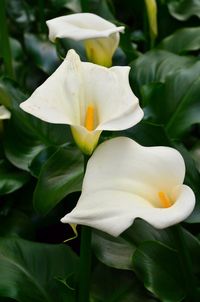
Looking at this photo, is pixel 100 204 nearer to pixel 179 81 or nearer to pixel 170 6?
pixel 179 81

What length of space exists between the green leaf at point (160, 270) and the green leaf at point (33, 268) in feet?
0.34

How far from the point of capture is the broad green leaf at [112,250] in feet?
2.74

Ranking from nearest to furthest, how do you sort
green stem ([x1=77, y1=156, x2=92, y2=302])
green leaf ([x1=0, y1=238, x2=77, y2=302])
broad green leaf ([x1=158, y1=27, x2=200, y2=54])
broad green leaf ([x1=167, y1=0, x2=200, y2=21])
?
green stem ([x1=77, y1=156, x2=92, y2=302])
green leaf ([x1=0, y1=238, x2=77, y2=302])
broad green leaf ([x1=158, y1=27, x2=200, y2=54])
broad green leaf ([x1=167, y1=0, x2=200, y2=21])

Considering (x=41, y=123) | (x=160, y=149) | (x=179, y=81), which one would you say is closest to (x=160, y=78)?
(x=179, y=81)

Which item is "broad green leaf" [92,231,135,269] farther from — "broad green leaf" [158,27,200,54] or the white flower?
"broad green leaf" [158,27,200,54]

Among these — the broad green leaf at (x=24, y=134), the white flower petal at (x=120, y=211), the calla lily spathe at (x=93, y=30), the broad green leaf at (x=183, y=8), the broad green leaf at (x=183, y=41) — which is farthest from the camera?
the broad green leaf at (x=183, y=8)

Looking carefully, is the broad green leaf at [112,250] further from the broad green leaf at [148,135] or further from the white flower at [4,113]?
the white flower at [4,113]

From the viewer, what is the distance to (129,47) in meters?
1.28

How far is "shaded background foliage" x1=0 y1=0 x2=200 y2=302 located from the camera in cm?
81

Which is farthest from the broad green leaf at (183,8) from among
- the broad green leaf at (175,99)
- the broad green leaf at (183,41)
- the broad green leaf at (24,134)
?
the broad green leaf at (24,134)

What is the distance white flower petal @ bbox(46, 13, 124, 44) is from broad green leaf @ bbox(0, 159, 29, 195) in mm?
258

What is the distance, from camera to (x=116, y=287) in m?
0.85

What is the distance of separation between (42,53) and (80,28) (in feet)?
1.02

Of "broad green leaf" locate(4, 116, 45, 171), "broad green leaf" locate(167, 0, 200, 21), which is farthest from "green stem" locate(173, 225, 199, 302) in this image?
"broad green leaf" locate(167, 0, 200, 21)
